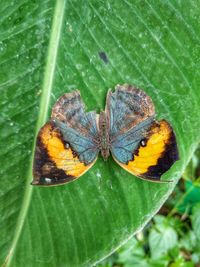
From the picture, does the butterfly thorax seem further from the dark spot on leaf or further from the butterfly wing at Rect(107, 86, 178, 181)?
the dark spot on leaf

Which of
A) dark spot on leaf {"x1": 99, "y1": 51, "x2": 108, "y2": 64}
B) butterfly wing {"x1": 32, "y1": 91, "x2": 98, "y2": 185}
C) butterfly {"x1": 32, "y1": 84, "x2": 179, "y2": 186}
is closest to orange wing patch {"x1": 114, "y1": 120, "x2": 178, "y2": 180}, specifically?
butterfly {"x1": 32, "y1": 84, "x2": 179, "y2": 186}

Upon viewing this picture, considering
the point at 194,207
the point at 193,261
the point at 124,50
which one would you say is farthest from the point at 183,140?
the point at 193,261

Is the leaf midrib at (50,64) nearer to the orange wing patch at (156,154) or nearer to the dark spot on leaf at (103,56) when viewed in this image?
the dark spot on leaf at (103,56)

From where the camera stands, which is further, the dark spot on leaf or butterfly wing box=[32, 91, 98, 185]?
A: the dark spot on leaf

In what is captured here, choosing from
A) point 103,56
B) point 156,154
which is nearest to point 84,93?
point 103,56

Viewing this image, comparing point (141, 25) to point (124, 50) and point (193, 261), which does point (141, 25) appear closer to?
point (124, 50)
